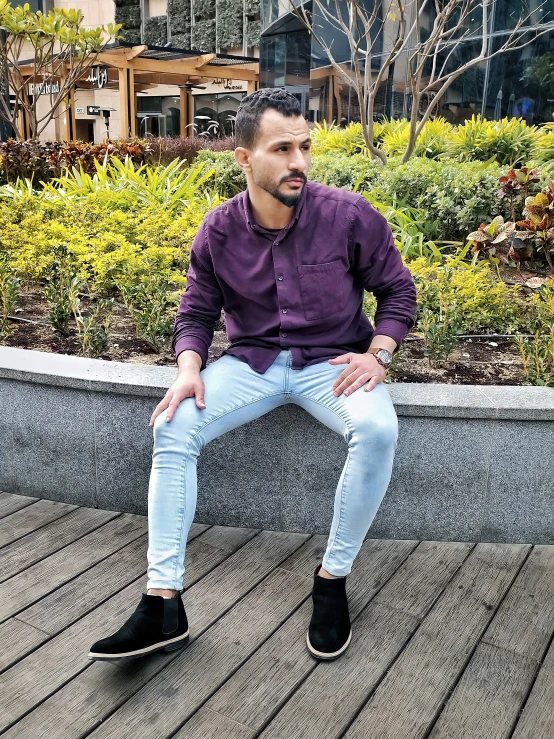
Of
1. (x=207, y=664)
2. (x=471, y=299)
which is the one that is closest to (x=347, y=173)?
(x=471, y=299)

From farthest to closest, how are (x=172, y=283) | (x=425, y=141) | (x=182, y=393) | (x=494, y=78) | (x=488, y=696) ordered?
(x=494, y=78)
(x=425, y=141)
(x=172, y=283)
(x=182, y=393)
(x=488, y=696)

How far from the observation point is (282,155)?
225 cm

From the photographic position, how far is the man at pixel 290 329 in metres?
2.11

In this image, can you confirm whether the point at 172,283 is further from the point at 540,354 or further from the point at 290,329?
the point at 540,354

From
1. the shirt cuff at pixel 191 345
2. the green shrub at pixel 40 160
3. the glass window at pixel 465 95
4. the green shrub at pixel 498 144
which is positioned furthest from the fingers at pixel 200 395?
the glass window at pixel 465 95

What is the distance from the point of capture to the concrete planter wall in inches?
97.4

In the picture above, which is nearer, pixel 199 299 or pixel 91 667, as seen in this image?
pixel 91 667

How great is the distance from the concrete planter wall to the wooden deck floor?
8 centimetres

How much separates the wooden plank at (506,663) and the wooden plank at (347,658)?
0.67 ft

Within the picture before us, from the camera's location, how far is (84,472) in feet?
9.06

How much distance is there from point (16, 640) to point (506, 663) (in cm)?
137

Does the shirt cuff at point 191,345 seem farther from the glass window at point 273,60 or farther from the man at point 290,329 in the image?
the glass window at point 273,60

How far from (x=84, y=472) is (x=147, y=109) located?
31.5 meters

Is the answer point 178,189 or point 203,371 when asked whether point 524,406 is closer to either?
point 203,371
